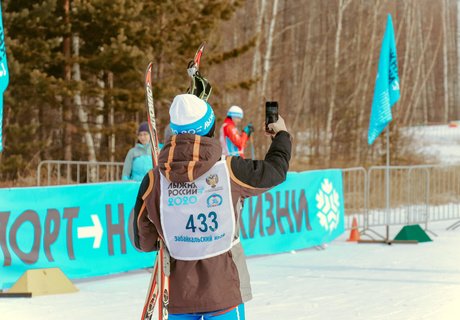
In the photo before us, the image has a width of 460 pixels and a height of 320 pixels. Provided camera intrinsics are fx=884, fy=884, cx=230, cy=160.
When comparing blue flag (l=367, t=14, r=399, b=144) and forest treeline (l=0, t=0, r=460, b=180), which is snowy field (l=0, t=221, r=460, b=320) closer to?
blue flag (l=367, t=14, r=399, b=144)

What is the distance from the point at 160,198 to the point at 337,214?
31.1 ft

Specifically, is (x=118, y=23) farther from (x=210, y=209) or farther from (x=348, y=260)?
(x=210, y=209)

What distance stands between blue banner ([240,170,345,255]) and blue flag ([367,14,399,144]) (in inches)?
38.8

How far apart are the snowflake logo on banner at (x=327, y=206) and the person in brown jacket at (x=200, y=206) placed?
8.80 m

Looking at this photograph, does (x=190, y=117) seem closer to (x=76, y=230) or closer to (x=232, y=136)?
(x=76, y=230)

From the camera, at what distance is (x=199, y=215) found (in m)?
4.12

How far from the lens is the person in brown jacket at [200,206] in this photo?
4055mm

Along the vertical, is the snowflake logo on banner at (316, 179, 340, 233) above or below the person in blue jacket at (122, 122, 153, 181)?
below

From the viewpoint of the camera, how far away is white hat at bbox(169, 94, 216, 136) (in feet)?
13.4

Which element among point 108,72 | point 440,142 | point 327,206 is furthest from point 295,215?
point 440,142

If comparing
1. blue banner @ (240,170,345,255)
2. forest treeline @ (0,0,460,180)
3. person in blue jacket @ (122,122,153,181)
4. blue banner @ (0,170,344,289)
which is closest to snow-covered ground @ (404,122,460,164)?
forest treeline @ (0,0,460,180)

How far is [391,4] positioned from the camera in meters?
49.6

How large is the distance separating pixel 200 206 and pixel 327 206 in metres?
9.13

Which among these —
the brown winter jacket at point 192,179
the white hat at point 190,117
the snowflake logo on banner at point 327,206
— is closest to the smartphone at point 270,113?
the brown winter jacket at point 192,179
